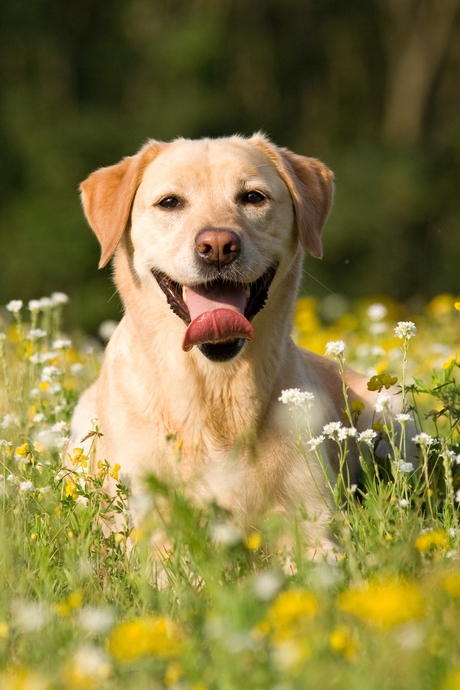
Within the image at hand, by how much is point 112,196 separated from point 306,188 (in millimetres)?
884

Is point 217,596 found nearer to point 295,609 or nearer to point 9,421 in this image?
point 295,609

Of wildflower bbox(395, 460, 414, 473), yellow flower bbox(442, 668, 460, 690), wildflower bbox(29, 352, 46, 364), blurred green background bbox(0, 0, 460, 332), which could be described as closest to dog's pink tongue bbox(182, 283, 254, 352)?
wildflower bbox(395, 460, 414, 473)

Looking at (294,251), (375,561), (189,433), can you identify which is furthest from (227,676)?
(294,251)

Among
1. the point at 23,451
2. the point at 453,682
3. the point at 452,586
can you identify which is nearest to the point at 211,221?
the point at 23,451

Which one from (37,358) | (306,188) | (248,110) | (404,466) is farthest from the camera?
(248,110)

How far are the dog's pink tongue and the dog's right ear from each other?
503 mm

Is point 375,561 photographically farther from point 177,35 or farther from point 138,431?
point 177,35

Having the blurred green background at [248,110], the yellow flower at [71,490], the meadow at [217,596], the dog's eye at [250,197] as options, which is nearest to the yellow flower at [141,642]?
the meadow at [217,596]

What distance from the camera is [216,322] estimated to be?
4180 mm

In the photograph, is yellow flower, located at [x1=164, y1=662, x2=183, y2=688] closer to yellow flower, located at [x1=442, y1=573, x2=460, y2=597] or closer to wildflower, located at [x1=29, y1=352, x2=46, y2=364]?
yellow flower, located at [x1=442, y1=573, x2=460, y2=597]

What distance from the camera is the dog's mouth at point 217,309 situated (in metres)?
4.18

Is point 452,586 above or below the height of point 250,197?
below

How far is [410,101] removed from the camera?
2250 centimetres

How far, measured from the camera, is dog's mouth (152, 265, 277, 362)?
13.7ft
